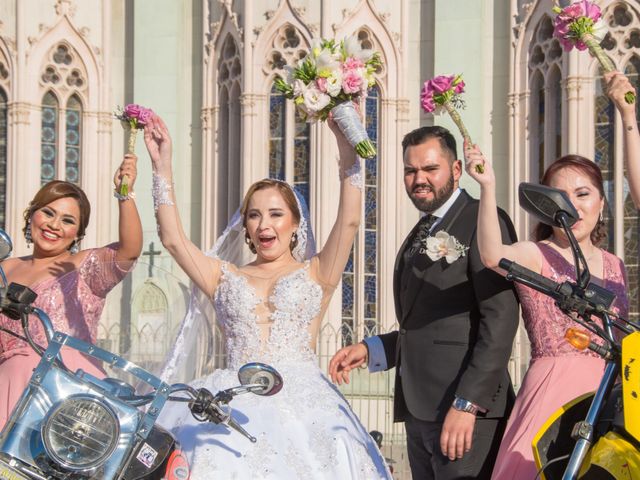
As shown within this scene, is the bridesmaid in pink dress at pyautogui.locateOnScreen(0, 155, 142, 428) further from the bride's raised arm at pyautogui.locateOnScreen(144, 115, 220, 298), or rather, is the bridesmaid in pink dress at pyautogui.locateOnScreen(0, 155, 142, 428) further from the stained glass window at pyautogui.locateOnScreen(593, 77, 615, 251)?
the stained glass window at pyautogui.locateOnScreen(593, 77, 615, 251)

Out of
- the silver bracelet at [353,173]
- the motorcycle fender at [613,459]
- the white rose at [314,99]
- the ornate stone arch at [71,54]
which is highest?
the ornate stone arch at [71,54]

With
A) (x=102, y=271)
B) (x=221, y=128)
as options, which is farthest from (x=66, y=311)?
(x=221, y=128)

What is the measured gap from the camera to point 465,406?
5.07 metres

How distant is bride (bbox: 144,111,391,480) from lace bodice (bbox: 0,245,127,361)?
1.20 ft

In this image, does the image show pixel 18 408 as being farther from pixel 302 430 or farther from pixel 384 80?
pixel 384 80

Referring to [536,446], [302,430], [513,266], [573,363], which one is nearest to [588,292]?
[513,266]

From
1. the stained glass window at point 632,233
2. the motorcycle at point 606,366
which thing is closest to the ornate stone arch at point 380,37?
the stained glass window at point 632,233

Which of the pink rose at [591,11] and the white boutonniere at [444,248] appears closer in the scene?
the pink rose at [591,11]

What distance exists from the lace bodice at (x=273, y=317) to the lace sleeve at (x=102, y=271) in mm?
536

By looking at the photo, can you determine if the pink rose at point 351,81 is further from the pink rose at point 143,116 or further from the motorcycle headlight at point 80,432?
the motorcycle headlight at point 80,432

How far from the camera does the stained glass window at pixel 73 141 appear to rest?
57.4 ft

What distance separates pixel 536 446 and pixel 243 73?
41.7 ft

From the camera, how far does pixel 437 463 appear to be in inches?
207

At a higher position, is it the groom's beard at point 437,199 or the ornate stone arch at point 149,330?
the groom's beard at point 437,199
